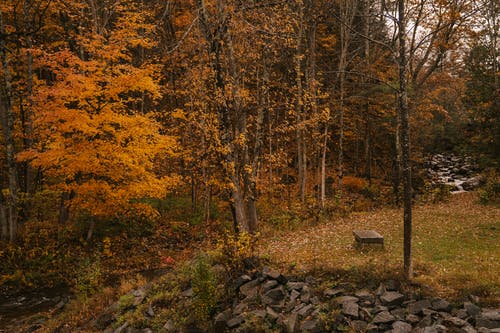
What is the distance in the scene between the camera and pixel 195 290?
9422mm

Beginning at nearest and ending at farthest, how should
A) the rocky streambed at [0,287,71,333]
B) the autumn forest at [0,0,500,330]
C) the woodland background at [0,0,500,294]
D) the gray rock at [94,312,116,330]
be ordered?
the gray rock at [94,312,116,330] < the rocky streambed at [0,287,71,333] < the autumn forest at [0,0,500,330] < the woodland background at [0,0,500,294]

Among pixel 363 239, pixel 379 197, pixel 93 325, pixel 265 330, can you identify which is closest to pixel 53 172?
pixel 93 325

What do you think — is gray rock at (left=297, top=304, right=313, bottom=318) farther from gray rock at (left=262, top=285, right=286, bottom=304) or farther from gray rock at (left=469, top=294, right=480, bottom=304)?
gray rock at (left=469, top=294, right=480, bottom=304)

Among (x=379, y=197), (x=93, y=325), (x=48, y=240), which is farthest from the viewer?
(x=379, y=197)

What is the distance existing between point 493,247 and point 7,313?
1566 cm

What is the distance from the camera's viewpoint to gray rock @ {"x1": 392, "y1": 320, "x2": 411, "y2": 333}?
698cm

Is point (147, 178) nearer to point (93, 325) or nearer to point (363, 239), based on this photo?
point (93, 325)

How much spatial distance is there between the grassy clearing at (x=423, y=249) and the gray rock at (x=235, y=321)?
2158mm

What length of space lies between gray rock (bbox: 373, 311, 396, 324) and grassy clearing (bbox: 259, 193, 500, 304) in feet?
4.38

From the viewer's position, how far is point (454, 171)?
3247 centimetres

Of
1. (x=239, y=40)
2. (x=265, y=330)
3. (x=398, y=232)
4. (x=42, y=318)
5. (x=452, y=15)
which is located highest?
(x=452, y=15)

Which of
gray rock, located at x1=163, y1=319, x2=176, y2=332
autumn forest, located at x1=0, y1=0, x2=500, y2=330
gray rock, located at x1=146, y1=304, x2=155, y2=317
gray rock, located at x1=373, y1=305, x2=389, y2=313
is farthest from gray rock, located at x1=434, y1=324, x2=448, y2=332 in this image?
gray rock, located at x1=146, y1=304, x2=155, y2=317

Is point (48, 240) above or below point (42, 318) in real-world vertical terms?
above

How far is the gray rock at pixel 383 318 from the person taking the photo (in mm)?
7336
